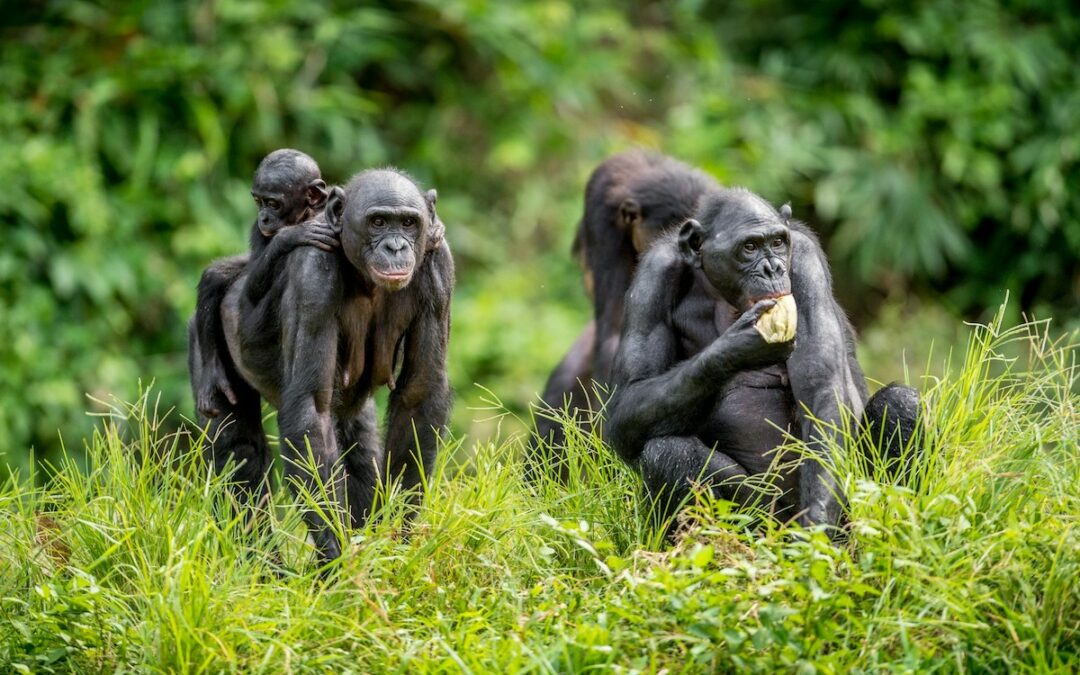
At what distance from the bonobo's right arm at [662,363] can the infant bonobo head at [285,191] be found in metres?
1.38

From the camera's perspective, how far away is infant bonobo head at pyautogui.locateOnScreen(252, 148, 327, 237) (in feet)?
19.0

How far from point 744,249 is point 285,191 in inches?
74.3

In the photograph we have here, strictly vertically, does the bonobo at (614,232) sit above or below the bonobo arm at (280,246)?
below

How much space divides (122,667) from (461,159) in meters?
9.07

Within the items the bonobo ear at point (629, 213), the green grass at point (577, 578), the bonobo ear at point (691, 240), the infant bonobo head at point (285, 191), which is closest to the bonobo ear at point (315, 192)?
the infant bonobo head at point (285, 191)

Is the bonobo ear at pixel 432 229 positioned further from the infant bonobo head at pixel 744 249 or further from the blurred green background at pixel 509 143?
the blurred green background at pixel 509 143

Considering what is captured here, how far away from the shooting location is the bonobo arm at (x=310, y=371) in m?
Answer: 5.33

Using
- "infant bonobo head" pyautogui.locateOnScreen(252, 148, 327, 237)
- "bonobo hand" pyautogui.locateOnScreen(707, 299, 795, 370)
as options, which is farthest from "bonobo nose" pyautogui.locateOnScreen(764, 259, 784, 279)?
"infant bonobo head" pyautogui.locateOnScreen(252, 148, 327, 237)

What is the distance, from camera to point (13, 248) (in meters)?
10.6

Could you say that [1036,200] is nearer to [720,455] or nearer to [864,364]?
[864,364]

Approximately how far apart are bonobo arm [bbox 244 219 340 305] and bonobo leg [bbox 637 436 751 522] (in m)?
→ 1.43

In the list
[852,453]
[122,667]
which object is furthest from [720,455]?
[122,667]

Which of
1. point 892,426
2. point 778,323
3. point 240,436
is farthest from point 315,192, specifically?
point 892,426

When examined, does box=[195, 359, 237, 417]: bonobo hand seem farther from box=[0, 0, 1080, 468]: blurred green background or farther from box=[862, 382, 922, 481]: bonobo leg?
box=[0, 0, 1080, 468]: blurred green background
